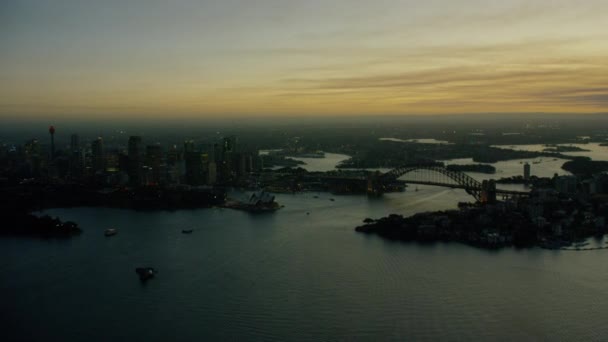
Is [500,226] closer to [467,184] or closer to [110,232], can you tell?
[467,184]

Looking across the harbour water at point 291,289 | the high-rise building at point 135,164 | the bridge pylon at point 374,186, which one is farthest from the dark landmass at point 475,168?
the harbour water at point 291,289

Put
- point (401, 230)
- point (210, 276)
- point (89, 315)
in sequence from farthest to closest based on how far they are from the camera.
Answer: point (401, 230)
point (210, 276)
point (89, 315)

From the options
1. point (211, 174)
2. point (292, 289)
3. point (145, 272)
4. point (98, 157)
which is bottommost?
point (292, 289)

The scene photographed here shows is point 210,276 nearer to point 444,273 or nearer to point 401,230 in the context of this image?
point 444,273

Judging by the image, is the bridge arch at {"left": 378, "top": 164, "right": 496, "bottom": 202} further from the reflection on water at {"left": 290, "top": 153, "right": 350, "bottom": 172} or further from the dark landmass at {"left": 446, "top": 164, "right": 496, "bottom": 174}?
the reflection on water at {"left": 290, "top": 153, "right": 350, "bottom": 172}

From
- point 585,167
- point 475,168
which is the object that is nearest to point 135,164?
point 475,168

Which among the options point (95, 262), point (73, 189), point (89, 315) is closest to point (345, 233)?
point (95, 262)
